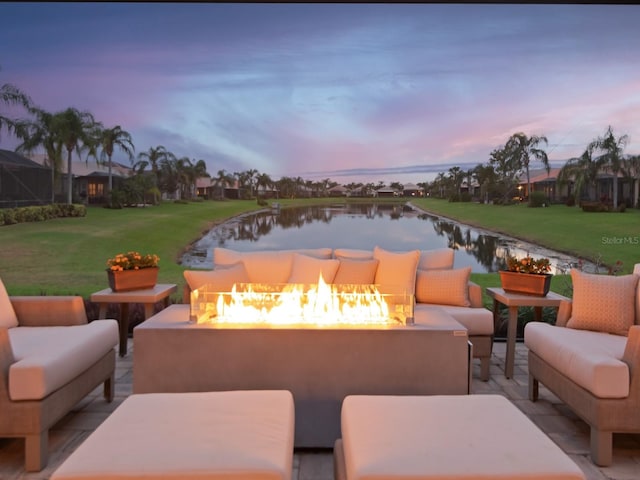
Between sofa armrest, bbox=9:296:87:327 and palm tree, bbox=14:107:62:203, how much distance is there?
5.26 meters

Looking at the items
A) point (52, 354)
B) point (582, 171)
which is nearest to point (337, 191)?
point (582, 171)

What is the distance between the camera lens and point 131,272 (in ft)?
14.2

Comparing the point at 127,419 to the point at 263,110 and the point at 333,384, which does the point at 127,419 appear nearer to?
the point at 333,384

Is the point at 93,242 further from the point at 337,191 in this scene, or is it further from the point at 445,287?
the point at 445,287

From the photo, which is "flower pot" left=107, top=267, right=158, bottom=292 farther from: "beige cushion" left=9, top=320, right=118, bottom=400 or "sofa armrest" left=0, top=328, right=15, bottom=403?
"sofa armrest" left=0, top=328, right=15, bottom=403

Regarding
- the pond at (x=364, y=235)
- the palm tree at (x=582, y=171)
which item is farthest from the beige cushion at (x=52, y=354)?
the palm tree at (x=582, y=171)

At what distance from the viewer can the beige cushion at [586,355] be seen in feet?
8.73

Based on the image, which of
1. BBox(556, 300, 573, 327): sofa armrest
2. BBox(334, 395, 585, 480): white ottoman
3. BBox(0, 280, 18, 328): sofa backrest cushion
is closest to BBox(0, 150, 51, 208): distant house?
BBox(0, 280, 18, 328): sofa backrest cushion

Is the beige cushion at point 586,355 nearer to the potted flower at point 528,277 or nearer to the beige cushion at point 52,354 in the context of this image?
the potted flower at point 528,277

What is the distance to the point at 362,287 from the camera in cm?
341

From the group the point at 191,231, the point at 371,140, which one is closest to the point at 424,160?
the point at 371,140

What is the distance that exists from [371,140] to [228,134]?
2.36 metres

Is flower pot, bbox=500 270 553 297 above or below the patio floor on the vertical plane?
above

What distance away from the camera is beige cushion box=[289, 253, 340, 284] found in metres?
4.45
